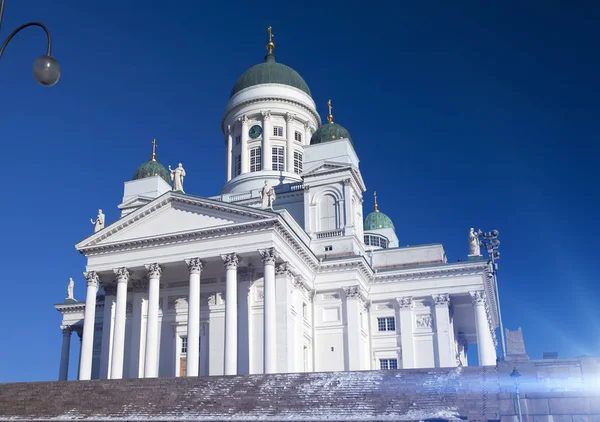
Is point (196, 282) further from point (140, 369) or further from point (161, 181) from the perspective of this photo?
point (161, 181)

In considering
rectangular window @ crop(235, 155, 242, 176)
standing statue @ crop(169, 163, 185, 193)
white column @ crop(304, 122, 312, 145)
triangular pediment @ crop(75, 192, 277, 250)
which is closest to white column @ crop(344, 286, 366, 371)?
triangular pediment @ crop(75, 192, 277, 250)

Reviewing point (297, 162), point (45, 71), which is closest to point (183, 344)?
point (297, 162)

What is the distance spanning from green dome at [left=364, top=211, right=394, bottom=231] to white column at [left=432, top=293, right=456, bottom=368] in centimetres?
1938

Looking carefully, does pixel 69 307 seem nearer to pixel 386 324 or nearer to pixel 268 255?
pixel 268 255

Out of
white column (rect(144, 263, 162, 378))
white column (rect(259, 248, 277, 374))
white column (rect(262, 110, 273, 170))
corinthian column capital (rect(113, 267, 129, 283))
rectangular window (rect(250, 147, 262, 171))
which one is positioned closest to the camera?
white column (rect(259, 248, 277, 374))

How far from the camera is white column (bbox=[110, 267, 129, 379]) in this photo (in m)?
36.4

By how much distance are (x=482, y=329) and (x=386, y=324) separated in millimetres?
6372

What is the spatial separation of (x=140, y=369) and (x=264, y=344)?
30.9 feet

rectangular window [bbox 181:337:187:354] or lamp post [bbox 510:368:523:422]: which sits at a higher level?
rectangular window [bbox 181:337:187:354]

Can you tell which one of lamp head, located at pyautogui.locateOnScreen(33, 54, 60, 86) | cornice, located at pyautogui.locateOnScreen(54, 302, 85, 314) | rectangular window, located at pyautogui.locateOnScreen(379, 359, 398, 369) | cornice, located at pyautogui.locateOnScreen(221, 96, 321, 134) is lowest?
rectangular window, located at pyautogui.locateOnScreen(379, 359, 398, 369)

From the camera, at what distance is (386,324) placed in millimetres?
44594

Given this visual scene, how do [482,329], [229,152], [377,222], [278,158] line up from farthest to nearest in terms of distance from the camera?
[377,222] → [229,152] → [278,158] → [482,329]

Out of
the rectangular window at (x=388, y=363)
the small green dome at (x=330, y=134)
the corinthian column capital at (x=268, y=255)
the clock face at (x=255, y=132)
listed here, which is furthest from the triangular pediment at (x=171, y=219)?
the clock face at (x=255, y=132)

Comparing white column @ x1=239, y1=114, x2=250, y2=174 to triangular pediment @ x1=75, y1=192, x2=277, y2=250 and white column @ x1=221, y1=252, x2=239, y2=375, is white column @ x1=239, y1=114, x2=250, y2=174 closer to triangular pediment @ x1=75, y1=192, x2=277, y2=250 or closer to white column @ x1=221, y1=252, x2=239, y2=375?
triangular pediment @ x1=75, y1=192, x2=277, y2=250
